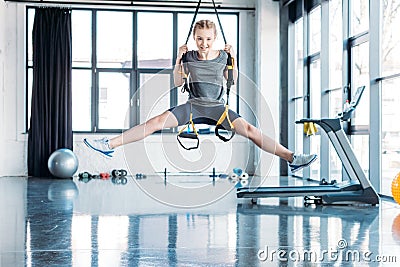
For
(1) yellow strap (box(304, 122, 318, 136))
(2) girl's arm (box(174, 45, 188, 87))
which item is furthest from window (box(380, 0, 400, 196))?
(2) girl's arm (box(174, 45, 188, 87))

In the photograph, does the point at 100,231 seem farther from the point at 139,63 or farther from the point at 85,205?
the point at 139,63

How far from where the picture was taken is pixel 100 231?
12.7 feet

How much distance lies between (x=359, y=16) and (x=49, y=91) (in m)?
5.60

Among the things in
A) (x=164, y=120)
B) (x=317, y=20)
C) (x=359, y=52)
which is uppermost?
(x=317, y=20)

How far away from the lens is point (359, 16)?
7234 mm

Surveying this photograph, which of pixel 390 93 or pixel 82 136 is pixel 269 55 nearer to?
pixel 82 136

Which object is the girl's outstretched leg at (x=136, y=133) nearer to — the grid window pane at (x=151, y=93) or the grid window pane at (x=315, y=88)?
the grid window pane at (x=315, y=88)

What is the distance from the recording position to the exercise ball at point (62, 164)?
949cm

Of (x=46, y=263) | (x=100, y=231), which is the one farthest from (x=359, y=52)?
(x=46, y=263)

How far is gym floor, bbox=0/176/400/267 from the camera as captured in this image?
298 centimetres

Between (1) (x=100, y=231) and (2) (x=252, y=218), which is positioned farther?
(2) (x=252, y=218)

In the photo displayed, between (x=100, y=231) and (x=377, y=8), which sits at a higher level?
(x=377, y=8)

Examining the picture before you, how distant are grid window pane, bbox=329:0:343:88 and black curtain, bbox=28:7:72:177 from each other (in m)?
4.63

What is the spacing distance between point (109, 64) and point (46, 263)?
8.09 meters
